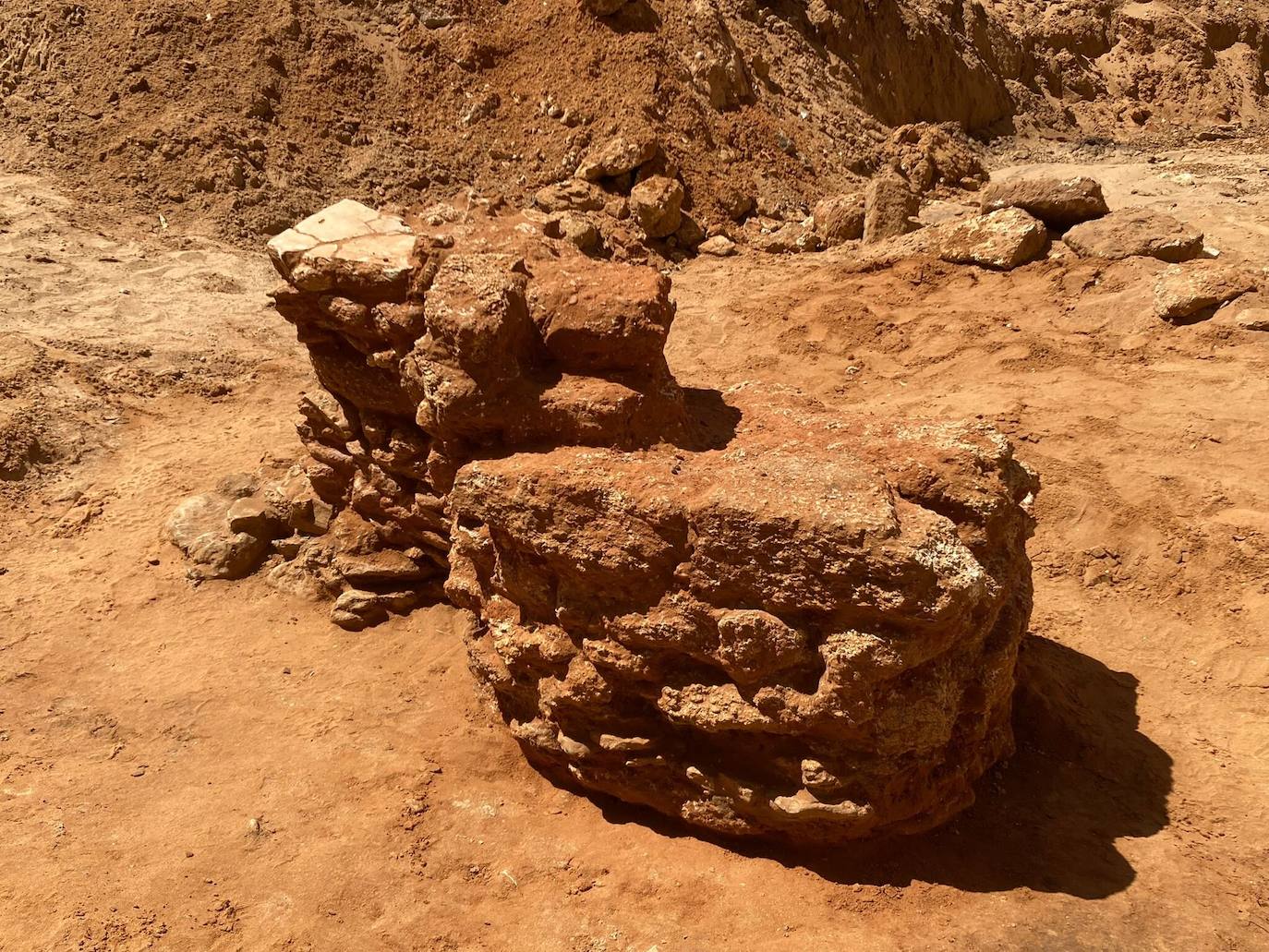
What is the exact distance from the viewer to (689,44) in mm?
11906

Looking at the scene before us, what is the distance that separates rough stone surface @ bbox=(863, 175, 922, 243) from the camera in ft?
32.3

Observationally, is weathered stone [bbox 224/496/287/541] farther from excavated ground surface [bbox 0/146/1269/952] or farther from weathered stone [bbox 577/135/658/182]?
weathered stone [bbox 577/135/658/182]

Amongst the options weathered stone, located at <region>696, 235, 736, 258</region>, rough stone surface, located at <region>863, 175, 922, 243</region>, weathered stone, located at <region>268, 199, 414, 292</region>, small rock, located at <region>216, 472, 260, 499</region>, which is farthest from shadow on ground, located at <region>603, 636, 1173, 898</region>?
weathered stone, located at <region>696, 235, 736, 258</region>

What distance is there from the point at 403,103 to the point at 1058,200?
26.8 feet

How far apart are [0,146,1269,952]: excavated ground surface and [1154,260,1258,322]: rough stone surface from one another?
0.15 m

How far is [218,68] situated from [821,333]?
8403 mm

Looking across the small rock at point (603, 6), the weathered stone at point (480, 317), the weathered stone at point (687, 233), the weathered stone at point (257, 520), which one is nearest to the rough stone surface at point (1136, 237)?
the weathered stone at point (687, 233)

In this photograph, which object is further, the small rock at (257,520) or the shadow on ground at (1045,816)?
the small rock at (257,520)

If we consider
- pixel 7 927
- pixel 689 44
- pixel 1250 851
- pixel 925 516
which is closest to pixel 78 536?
pixel 7 927

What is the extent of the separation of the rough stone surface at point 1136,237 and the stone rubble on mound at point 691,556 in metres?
5.65

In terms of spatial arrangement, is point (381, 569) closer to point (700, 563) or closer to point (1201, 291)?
A: point (700, 563)

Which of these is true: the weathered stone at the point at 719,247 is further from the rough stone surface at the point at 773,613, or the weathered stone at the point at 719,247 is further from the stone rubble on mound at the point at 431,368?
the rough stone surface at the point at 773,613

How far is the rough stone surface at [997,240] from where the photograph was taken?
8.59 meters

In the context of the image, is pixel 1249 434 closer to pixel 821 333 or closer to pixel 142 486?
pixel 821 333
